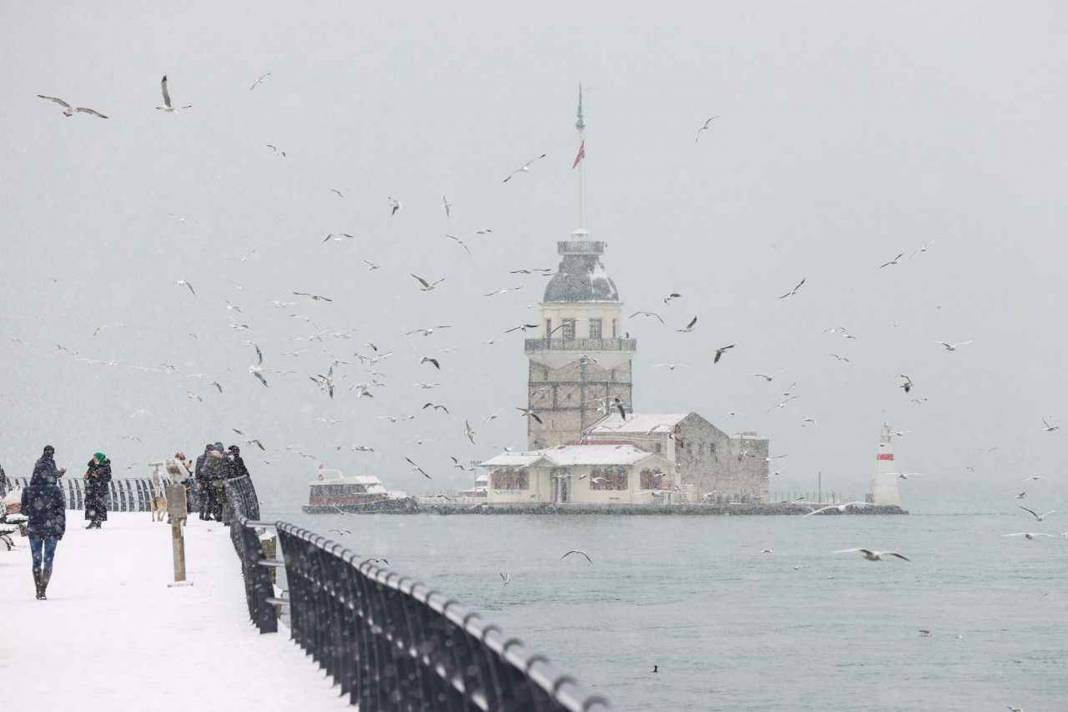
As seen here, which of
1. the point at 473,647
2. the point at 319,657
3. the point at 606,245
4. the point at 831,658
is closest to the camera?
the point at 473,647

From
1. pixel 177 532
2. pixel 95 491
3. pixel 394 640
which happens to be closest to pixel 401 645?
pixel 394 640

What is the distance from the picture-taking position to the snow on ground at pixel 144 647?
522 inches

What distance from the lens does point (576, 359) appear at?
168625 millimetres

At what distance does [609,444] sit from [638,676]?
10002 centimetres

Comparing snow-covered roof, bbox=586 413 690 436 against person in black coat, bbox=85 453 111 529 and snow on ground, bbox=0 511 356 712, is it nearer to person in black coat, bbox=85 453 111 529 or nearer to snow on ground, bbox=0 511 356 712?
person in black coat, bbox=85 453 111 529

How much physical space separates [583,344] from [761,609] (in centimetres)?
7652

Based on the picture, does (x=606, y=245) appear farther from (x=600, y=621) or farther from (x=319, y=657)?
(x=319, y=657)

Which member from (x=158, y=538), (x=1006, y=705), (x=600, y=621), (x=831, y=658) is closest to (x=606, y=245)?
(x=600, y=621)

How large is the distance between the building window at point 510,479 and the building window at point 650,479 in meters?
10.7

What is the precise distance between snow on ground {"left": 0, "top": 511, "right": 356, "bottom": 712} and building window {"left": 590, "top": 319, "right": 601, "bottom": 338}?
141 metres

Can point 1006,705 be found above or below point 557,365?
below

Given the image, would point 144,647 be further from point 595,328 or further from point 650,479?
point 595,328

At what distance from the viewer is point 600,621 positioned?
84438mm

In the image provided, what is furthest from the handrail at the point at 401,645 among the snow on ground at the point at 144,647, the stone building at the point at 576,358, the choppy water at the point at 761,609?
the stone building at the point at 576,358
